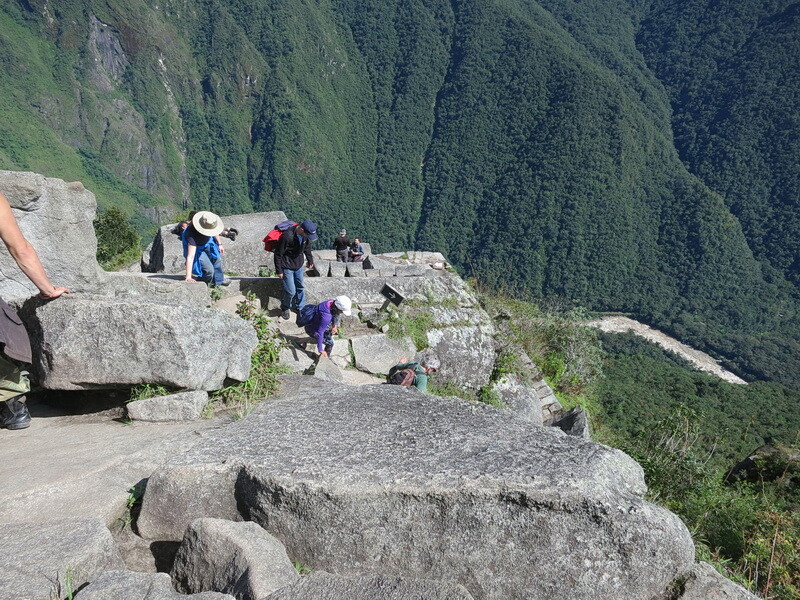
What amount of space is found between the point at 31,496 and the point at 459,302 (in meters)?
6.98

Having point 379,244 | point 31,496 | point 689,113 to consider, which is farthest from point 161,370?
point 689,113

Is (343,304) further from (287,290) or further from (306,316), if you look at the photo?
(287,290)

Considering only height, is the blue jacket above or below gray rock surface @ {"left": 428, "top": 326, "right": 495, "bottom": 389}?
above

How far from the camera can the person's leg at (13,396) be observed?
3654 mm

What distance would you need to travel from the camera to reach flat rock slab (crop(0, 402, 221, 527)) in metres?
3.04

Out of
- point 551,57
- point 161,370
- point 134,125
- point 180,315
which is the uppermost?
point 551,57

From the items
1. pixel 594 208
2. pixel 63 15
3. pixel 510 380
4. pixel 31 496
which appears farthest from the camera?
pixel 63 15

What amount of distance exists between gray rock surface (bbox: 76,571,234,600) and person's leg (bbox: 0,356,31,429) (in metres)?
1.90

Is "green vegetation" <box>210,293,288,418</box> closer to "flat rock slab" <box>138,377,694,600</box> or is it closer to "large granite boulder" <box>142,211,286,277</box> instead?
"flat rock slab" <box>138,377,694,600</box>

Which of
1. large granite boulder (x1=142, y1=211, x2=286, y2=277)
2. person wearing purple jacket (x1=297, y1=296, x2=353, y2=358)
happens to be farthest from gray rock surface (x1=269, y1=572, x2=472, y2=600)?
large granite boulder (x1=142, y1=211, x2=286, y2=277)

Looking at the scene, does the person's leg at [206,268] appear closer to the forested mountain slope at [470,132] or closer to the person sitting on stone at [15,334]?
the person sitting on stone at [15,334]

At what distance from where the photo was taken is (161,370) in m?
4.05

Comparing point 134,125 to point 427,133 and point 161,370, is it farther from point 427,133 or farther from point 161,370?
point 161,370

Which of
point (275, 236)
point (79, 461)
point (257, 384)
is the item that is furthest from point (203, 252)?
point (79, 461)
